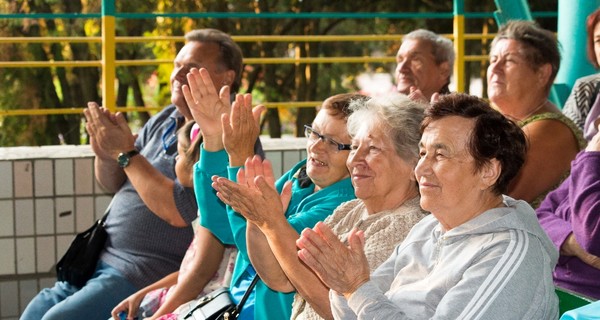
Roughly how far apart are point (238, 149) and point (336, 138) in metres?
0.31

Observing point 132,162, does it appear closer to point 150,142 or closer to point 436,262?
point 150,142

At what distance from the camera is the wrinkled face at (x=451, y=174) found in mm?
2238

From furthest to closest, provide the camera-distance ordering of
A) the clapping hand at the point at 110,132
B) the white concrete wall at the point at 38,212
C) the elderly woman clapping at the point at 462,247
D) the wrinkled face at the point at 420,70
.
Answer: the white concrete wall at the point at 38,212 → the wrinkled face at the point at 420,70 → the clapping hand at the point at 110,132 → the elderly woman clapping at the point at 462,247

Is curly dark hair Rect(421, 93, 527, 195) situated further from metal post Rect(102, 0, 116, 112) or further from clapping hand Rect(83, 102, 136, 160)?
metal post Rect(102, 0, 116, 112)

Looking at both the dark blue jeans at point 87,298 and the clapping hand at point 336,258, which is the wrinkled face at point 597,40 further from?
the dark blue jeans at point 87,298

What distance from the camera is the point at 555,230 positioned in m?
2.75

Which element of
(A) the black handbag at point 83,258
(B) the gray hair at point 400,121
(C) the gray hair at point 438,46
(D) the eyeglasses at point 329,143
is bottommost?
(A) the black handbag at point 83,258

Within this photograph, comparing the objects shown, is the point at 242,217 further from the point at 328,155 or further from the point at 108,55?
the point at 108,55

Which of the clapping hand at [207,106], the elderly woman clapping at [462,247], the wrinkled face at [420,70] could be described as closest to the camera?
the elderly woman clapping at [462,247]

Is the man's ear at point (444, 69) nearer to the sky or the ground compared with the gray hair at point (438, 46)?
nearer to the ground

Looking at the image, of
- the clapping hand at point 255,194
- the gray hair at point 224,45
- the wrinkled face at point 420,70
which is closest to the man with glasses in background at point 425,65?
the wrinkled face at point 420,70

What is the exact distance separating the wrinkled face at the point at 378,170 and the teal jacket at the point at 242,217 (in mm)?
237

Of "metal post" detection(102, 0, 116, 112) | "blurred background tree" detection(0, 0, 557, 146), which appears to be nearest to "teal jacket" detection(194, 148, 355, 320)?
"metal post" detection(102, 0, 116, 112)

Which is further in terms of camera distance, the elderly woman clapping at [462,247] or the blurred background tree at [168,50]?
the blurred background tree at [168,50]
